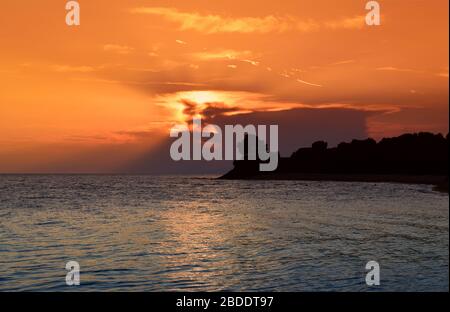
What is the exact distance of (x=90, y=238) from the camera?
3909cm
